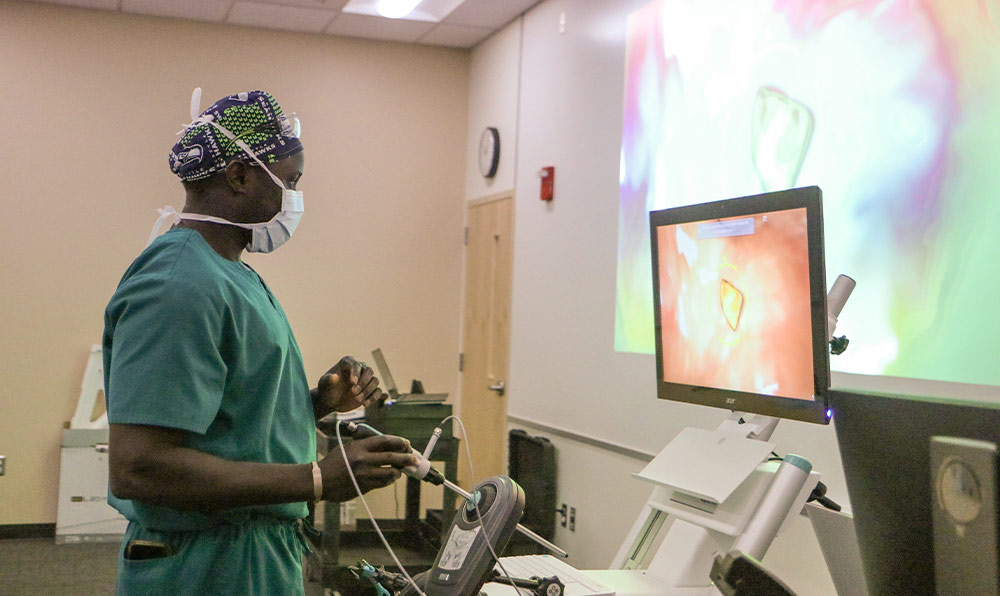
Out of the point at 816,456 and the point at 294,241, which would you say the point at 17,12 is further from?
the point at 816,456

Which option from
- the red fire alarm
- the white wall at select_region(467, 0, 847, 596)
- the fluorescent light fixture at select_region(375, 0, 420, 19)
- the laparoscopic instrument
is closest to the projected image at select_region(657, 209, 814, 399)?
the laparoscopic instrument

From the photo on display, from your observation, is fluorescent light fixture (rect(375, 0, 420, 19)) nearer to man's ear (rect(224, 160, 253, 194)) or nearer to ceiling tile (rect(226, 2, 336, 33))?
ceiling tile (rect(226, 2, 336, 33))

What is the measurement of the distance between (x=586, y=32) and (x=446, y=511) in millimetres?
2378

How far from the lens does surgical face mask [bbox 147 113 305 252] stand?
4.70 feet

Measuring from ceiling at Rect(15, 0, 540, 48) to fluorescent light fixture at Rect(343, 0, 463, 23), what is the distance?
12mm

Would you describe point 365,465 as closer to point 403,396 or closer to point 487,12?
point 403,396

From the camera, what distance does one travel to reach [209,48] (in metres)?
5.35

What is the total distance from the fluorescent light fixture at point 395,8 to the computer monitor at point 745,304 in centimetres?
342

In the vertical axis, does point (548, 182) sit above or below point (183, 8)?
below

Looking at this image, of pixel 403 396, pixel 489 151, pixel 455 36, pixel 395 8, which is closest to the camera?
pixel 403 396

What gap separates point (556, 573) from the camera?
1.64 meters

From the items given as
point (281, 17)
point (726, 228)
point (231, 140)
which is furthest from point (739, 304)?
point (281, 17)

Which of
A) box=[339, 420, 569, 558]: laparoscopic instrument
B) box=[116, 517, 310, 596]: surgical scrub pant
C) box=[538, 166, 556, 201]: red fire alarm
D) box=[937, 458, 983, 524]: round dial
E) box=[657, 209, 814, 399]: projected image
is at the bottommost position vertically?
box=[116, 517, 310, 596]: surgical scrub pant

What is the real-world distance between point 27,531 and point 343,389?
4367 mm
